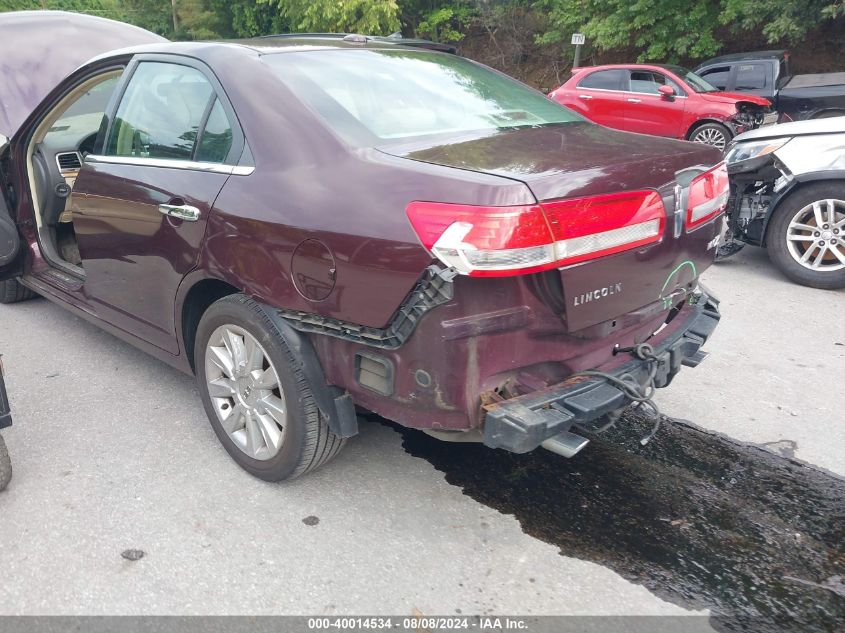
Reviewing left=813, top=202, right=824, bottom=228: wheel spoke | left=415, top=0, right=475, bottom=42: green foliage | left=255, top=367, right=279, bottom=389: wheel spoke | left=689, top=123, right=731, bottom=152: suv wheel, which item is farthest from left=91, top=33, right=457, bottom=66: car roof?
left=415, top=0, right=475, bottom=42: green foliage

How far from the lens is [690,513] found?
2834mm

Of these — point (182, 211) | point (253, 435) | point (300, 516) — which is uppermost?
point (182, 211)

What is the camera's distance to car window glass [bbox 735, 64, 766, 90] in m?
12.5

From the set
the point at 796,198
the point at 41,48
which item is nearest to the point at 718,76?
the point at 796,198

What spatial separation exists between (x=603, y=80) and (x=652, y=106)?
43.4 inches

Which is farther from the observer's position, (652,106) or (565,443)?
(652,106)

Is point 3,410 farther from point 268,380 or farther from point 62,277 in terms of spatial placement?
point 62,277

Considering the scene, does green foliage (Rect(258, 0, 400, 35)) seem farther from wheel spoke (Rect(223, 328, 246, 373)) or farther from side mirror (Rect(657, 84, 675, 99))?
wheel spoke (Rect(223, 328, 246, 373))

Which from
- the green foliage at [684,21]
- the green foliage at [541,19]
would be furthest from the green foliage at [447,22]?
the green foliage at [684,21]

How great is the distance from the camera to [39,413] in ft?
11.9

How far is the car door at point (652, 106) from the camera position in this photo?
11.9 metres

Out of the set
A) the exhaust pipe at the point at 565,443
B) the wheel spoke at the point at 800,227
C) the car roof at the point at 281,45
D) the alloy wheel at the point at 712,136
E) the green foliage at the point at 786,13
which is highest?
the green foliage at the point at 786,13

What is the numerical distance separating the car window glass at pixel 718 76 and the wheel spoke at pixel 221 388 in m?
12.5

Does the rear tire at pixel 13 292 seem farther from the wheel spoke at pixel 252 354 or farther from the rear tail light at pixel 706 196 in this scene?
the rear tail light at pixel 706 196
